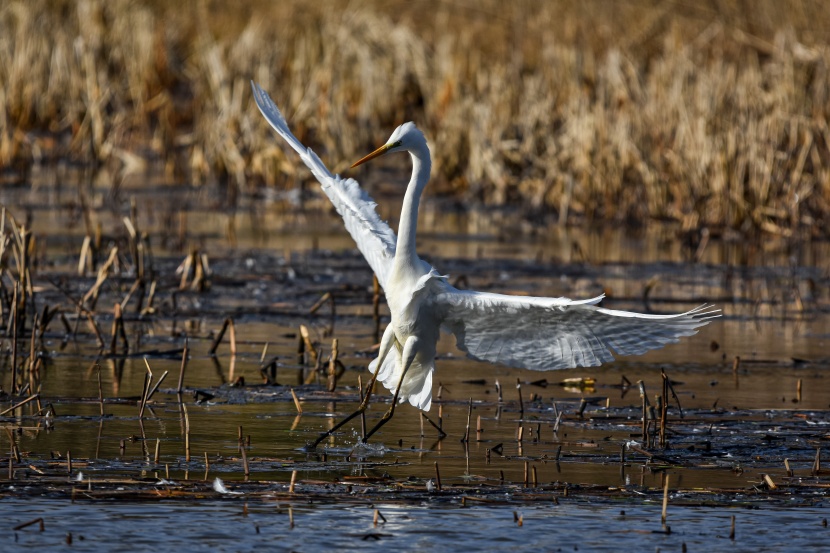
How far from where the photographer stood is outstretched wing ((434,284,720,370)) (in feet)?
21.1

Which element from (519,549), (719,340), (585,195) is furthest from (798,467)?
(585,195)

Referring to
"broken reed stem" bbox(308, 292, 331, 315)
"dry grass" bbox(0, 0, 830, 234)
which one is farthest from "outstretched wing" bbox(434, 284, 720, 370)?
"dry grass" bbox(0, 0, 830, 234)

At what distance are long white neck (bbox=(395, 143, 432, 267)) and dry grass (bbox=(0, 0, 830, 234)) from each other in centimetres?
779

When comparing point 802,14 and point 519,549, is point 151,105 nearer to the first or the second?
point 802,14

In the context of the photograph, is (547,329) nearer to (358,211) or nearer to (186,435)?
(358,211)

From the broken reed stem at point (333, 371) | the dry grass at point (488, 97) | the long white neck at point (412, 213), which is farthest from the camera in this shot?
the dry grass at point (488, 97)

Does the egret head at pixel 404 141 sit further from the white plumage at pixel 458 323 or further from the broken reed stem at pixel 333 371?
the broken reed stem at pixel 333 371

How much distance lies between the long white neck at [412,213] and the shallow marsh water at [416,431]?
772mm

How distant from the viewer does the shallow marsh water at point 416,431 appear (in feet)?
17.1

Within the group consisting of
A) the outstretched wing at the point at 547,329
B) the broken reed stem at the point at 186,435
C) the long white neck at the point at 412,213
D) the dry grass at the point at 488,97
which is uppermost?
the dry grass at the point at 488,97

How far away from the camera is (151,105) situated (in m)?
21.3

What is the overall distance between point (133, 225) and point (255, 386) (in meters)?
3.30

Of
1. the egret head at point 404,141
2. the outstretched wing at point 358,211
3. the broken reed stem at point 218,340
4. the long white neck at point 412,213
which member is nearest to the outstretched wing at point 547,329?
the long white neck at point 412,213

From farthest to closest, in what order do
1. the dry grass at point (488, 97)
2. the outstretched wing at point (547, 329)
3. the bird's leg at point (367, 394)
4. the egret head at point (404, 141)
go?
the dry grass at point (488, 97), the egret head at point (404, 141), the bird's leg at point (367, 394), the outstretched wing at point (547, 329)
